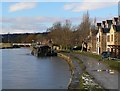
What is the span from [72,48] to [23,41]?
10366 cm

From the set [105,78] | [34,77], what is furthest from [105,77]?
[34,77]

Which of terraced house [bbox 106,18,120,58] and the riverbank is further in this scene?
terraced house [bbox 106,18,120,58]

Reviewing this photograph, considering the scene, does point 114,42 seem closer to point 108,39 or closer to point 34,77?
point 108,39

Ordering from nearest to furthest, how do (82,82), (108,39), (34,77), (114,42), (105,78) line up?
(82,82), (105,78), (34,77), (114,42), (108,39)

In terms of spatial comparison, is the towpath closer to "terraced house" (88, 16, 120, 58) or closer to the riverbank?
the riverbank

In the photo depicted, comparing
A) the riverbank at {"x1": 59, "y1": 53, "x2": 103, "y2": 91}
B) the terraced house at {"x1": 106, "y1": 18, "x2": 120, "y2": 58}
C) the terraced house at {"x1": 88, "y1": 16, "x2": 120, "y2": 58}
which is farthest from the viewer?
the terraced house at {"x1": 88, "y1": 16, "x2": 120, "y2": 58}

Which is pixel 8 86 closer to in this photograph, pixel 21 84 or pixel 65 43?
pixel 21 84

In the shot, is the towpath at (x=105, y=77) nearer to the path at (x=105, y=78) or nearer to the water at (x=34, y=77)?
the path at (x=105, y=78)

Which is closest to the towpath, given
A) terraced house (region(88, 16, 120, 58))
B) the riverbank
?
the riverbank

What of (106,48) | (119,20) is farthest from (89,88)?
(119,20)

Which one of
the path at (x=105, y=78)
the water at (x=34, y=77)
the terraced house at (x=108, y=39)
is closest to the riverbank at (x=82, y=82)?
the path at (x=105, y=78)

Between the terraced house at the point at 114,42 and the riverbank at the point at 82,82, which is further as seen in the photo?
the terraced house at the point at 114,42

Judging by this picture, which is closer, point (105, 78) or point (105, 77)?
point (105, 78)

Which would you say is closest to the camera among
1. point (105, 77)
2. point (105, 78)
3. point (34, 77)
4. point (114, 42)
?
point (105, 78)
